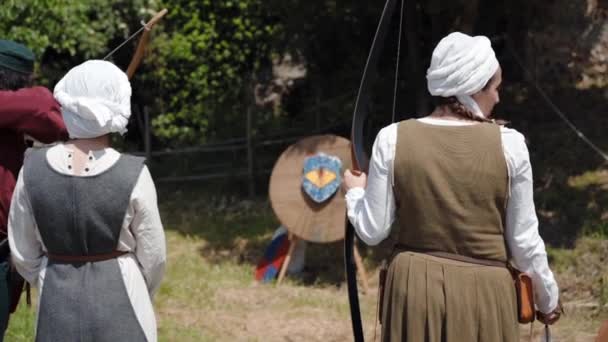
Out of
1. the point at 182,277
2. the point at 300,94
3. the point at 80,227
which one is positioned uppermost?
the point at 80,227

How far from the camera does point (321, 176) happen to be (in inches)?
254

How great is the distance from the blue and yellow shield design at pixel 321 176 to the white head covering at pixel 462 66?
3866 millimetres

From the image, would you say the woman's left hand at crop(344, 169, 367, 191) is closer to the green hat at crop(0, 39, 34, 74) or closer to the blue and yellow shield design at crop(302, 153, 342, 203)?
the green hat at crop(0, 39, 34, 74)

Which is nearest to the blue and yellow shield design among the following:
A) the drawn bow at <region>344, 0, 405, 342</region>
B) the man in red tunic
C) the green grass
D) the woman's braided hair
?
the green grass

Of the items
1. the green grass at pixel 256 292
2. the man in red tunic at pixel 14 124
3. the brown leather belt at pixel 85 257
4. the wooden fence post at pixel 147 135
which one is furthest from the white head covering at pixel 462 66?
the wooden fence post at pixel 147 135

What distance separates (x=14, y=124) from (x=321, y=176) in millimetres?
3515

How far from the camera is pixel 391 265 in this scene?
2.69 meters

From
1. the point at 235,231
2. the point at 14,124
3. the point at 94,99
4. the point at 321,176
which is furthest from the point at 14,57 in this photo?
the point at 235,231

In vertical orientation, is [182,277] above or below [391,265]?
below

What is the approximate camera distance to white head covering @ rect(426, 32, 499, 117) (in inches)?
99.6

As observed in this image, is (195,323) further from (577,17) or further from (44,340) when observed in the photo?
(577,17)

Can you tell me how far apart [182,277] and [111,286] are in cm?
419

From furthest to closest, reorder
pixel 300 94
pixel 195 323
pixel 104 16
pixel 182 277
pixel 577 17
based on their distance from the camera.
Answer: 1. pixel 300 94
2. pixel 577 17
3. pixel 104 16
4. pixel 182 277
5. pixel 195 323

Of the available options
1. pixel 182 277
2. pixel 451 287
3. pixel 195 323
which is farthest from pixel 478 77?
pixel 182 277
